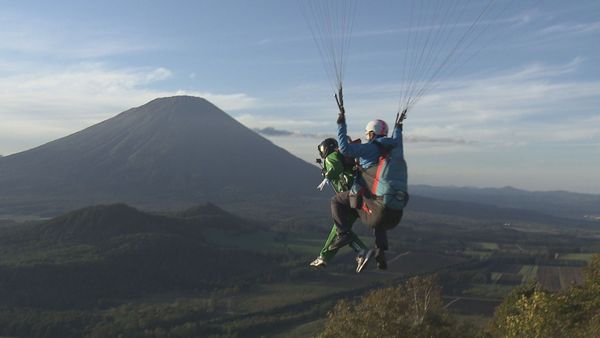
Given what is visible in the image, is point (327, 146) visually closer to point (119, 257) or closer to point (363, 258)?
point (363, 258)

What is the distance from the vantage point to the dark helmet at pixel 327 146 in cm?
1273

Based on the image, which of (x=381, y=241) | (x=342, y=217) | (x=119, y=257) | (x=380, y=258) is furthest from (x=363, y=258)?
(x=119, y=257)

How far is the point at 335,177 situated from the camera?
40.7ft

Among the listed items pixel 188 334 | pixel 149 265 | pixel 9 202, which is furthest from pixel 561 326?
pixel 9 202

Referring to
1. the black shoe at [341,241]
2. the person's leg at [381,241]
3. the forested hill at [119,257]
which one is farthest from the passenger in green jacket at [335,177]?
the forested hill at [119,257]

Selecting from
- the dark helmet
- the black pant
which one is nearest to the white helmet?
the dark helmet

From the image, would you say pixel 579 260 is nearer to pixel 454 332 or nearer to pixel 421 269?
pixel 421 269

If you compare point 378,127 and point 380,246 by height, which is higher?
point 378,127

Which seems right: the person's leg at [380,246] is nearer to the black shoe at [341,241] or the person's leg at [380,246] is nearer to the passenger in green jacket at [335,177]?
the passenger in green jacket at [335,177]

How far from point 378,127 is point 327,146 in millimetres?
1346

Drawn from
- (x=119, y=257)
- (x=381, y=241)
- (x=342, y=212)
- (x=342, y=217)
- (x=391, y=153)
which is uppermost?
(x=391, y=153)

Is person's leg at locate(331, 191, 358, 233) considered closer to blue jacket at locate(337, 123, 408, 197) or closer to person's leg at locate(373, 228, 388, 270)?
person's leg at locate(373, 228, 388, 270)

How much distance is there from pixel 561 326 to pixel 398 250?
383 ft

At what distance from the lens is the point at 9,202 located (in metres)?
197
